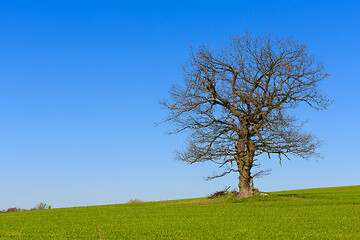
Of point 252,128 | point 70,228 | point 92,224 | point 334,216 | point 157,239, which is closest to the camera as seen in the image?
point 157,239

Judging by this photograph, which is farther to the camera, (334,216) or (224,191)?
(224,191)

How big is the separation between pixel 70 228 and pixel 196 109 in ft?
58.4

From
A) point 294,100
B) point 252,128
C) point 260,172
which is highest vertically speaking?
point 294,100

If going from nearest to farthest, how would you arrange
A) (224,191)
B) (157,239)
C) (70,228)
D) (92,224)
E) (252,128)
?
(157,239)
(70,228)
(92,224)
(252,128)
(224,191)

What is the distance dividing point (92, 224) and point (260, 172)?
18131 millimetres

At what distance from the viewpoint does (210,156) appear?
32625mm

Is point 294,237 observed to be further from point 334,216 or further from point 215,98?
point 215,98

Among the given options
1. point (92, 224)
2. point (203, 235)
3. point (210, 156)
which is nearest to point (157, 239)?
point (203, 235)

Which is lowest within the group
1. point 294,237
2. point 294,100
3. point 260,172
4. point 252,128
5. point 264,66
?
point 294,237

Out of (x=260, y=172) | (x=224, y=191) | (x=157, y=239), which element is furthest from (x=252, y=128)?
(x=157, y=239)

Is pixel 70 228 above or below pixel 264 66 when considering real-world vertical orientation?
below

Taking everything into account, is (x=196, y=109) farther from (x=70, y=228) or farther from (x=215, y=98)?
(x=70, y=228)

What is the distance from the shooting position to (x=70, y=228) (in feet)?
57.5

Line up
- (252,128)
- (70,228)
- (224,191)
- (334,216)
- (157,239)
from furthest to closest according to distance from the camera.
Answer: (224,191)
(252,128)
(334,216)
(70,228)
(157,239)
